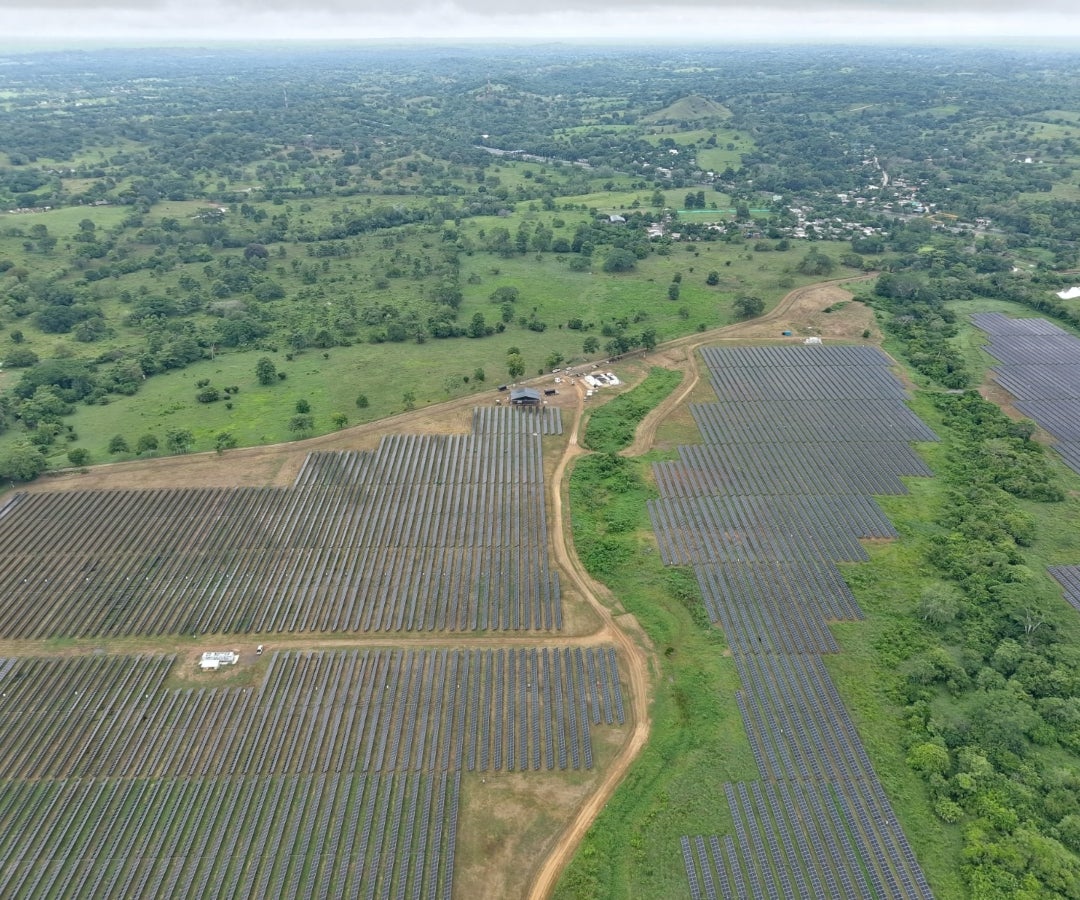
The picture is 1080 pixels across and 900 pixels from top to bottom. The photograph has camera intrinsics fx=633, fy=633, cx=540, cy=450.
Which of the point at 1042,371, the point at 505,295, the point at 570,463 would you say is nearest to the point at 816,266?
the point at 1042,371

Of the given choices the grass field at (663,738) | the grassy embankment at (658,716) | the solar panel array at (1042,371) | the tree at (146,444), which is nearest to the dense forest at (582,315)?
the tree at (146,444)

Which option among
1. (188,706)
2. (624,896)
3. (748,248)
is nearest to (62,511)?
(188,706)

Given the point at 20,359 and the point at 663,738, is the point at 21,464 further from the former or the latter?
the point at 663,738

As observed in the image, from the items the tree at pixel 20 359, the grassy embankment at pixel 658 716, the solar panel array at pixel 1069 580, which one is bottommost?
the tree at pixel 20 359

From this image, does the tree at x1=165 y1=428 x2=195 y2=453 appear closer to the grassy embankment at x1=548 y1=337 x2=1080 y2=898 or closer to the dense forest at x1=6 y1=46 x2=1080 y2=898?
the dense forest at x1=6 y1=46 x2=1080 y2=898

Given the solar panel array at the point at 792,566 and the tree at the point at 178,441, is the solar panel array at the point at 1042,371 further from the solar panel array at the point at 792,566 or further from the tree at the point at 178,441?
the tree at the point at 178,441

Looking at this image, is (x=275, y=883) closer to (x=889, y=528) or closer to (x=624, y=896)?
(x=624, y=896)
